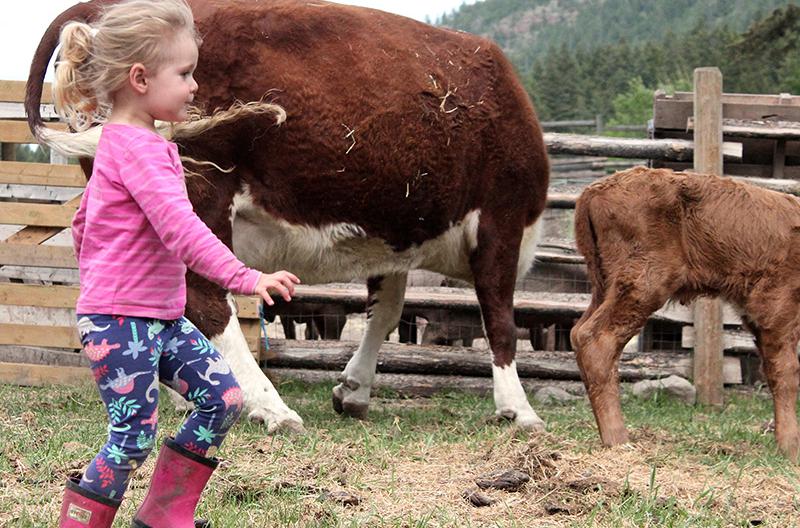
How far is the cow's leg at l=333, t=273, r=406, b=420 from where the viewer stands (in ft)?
22.1

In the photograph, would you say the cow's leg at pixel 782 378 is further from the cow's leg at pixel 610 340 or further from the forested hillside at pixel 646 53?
the forested hillside at pixel 646 53

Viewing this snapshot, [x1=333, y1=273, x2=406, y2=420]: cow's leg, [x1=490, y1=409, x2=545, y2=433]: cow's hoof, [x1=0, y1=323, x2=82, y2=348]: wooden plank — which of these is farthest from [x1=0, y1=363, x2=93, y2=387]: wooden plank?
[x1=490, y1=409, x2=545, y2=433]: cow's hoof

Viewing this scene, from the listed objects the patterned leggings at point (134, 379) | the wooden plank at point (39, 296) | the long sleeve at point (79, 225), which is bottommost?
the wooden plank at point (39, 296)

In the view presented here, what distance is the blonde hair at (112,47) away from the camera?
118 inches

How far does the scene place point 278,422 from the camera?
18.0 feet

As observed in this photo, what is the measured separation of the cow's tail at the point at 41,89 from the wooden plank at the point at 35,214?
2738 mm

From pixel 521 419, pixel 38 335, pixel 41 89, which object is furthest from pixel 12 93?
pixel 521 419

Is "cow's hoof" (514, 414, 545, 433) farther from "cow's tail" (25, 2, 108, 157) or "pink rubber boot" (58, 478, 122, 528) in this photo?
"pink rubber boot" (58, 478, 122, 528)

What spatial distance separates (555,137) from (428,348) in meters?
2.13

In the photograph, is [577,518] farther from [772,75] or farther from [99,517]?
[772,75]

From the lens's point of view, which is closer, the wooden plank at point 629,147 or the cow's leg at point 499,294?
the cow's leg at point 499,294

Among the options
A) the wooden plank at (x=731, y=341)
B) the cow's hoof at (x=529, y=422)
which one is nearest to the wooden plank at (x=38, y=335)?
the cow's hoof at (x=529, y=422)

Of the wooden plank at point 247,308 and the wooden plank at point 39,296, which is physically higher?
the wooden plank at point 39,296

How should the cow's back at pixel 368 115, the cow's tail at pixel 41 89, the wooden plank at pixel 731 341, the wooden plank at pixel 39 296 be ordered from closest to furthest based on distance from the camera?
1. the cow's tail at pixel 41 89
2. the cow's back at pixel 368 115
3. the wooden plank at pixel 39 296
4. the wooden plank at pixel 731 341
